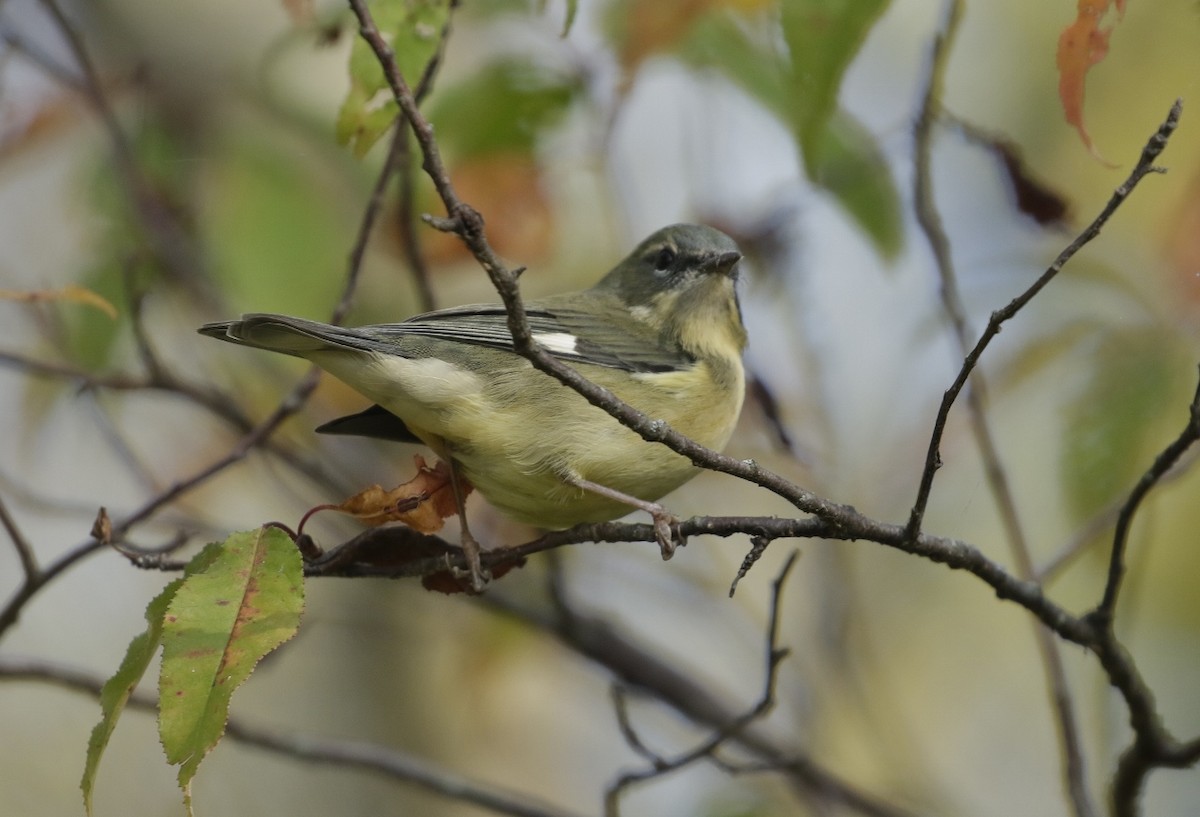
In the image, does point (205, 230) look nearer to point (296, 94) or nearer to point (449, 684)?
point (296, 94)

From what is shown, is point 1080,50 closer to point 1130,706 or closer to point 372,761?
point 1130,706

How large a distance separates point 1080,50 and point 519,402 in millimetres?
1591

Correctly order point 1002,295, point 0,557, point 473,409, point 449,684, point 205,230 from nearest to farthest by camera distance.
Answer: point 473,409 < point 1002,295 < point 205,230 < point 449,684 < point 0,557

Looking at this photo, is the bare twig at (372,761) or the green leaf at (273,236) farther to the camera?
the green leaf at (273,236)

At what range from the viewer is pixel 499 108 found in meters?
3.81

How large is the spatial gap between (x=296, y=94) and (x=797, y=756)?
4104 mm

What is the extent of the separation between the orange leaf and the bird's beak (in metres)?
1.63

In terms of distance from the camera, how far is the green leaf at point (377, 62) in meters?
2.31

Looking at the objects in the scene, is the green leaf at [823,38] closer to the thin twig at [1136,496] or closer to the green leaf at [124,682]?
the thin twig at [1136,496]

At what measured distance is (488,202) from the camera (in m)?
4.29

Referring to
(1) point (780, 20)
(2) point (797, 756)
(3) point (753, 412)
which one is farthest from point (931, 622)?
(1) point (780, 20)

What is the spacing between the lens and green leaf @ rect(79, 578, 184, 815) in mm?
1906

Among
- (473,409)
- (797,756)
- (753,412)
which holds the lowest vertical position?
(797,756)

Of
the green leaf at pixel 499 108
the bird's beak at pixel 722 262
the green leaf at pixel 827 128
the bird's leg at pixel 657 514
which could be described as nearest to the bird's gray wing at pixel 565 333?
the bird's beak at pixel 722 262
